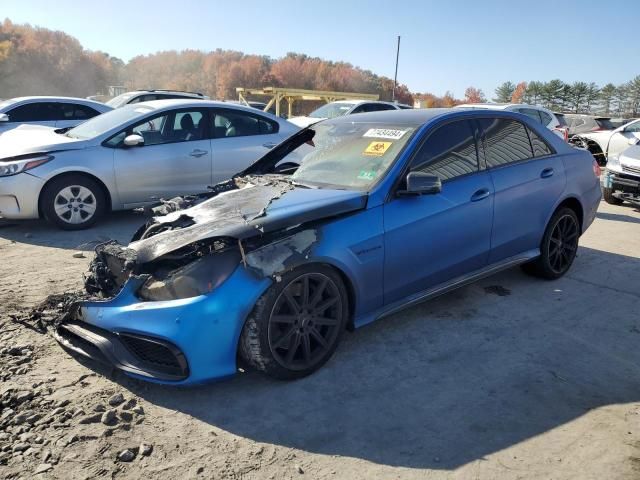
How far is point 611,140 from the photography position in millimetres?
12797

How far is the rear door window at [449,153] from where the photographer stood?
402 cm

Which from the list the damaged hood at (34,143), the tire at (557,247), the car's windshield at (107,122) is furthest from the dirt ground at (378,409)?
the car's windshield at (107,122)

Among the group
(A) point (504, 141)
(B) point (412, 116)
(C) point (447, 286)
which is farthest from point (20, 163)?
(A) point (504, 141)

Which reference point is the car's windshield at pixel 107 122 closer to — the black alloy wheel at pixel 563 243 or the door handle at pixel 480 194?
the door handle at pixel 480 194

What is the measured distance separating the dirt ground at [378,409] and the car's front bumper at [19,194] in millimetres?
2349

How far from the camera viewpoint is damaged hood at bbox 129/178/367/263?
321cm

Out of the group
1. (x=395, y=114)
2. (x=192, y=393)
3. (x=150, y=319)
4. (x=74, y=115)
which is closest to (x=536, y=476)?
(x=192, y=393)

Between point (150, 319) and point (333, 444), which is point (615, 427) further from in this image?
point (150, 319)

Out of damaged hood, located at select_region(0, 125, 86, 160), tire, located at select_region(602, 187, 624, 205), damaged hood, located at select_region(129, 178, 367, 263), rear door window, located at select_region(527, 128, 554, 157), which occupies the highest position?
rear door window, located at select_region(527, 128, 554, 157)

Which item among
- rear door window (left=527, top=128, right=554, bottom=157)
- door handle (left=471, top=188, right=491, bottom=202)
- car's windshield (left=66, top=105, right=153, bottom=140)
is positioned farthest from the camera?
car's windshield (left=66, top=105, right=153, bottom=140)

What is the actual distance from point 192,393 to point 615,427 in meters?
2.42

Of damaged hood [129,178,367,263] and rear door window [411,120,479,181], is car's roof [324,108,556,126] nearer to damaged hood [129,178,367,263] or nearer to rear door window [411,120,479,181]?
rear door window [411,120,479,181]

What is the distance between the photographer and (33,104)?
10.8 meters

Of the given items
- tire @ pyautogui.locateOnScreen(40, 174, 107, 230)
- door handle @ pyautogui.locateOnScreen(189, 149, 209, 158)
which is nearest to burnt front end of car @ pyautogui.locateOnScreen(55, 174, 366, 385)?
tire @ pyautogui.locateOnScreen(40, 174, 107, 230)
